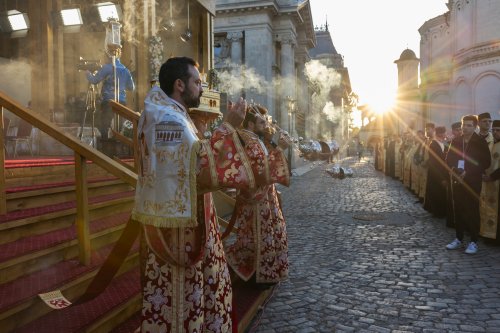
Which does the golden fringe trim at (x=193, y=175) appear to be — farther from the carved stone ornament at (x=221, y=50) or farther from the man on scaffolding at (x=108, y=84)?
the carved stone ornament at (x=221, y=50)

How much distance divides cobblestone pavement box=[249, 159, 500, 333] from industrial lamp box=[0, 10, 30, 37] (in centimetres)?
909

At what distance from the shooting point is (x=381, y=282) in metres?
5.23

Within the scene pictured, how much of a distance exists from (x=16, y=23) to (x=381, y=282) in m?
11.7

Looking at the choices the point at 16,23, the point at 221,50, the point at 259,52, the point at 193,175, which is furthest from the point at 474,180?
the point at 221,50

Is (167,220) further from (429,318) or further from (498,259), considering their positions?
(498,259)

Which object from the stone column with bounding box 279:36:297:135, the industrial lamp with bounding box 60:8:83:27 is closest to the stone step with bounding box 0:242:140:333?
the industrial lamp with bounding box 60:8:83:27

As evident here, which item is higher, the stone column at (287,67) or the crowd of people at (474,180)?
the stone column at (287,67)

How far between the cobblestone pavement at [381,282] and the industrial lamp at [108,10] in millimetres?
7846

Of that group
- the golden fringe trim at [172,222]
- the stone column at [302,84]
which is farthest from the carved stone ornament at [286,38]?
the golden fringe trim at [172,222]

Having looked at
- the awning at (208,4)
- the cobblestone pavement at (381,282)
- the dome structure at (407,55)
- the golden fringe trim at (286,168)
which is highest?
the dome structure at (407,55)

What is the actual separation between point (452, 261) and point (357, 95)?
4089 inches

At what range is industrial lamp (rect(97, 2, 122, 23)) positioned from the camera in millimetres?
11844

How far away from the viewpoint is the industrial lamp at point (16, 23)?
11372 mm

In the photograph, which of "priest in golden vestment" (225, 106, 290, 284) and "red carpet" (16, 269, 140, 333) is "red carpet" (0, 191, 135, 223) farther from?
"priest in golden vestment" (225, 106, 290, 284)
